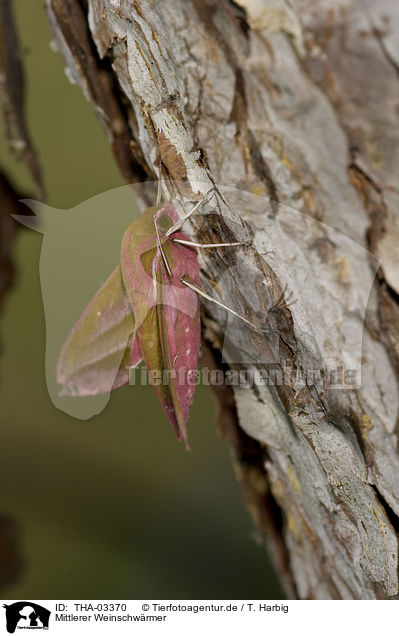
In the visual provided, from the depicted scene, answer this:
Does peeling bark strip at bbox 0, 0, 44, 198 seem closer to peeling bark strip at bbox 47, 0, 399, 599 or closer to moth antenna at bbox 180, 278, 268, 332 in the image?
peeling bark strip at bbox 47, 0, 399, 599

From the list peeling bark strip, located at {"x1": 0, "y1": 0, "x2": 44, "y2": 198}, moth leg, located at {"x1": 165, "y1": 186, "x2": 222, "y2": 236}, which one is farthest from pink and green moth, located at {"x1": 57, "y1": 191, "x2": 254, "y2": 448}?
peeling bark strip, located at {"x1": 0, "y1": 0, "x2": 44, "y2": 198}

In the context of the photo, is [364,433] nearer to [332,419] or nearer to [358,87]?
[332,419]
